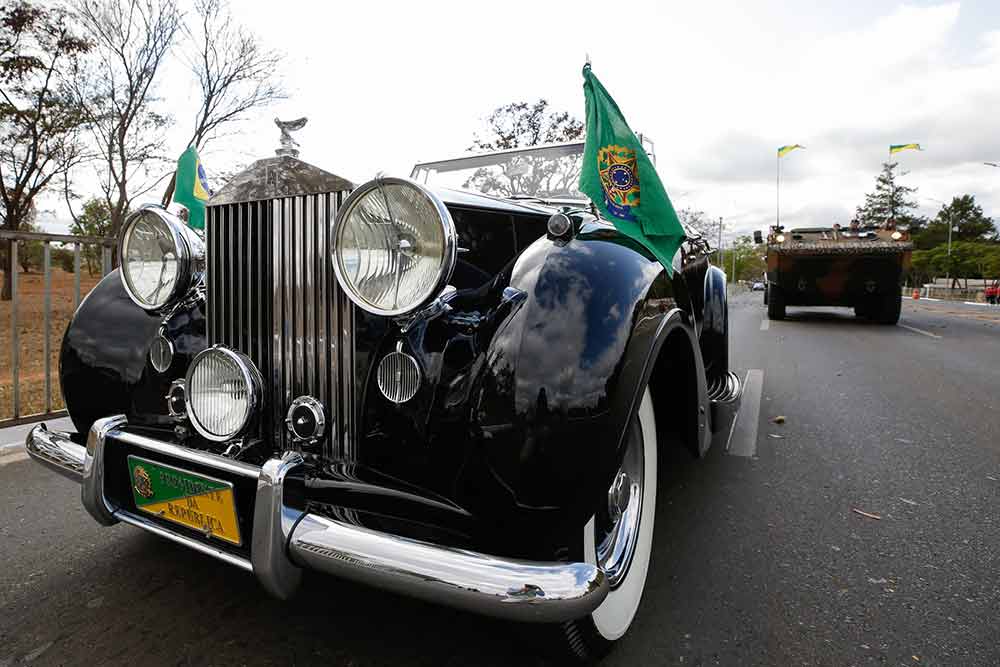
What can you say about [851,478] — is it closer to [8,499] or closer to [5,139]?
[8,499]

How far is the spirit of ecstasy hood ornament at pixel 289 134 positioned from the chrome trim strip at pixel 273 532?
3.06 ft

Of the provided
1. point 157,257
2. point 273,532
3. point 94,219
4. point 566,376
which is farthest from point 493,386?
point 94,219

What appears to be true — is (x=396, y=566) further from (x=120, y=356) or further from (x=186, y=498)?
(x=120, y=356)

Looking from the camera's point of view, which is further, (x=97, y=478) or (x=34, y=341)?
(x=34, y=341)

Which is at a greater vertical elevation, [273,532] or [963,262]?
[963,262]

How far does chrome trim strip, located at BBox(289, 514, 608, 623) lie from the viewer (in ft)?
3.74

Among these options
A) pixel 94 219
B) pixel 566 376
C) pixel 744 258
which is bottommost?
pixel 566 376

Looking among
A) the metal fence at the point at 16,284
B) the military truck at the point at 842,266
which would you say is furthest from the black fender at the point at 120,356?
the military truck at the point at 842,266

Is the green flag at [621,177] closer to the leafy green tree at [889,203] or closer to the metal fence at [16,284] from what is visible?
the metal fence at [16,284]

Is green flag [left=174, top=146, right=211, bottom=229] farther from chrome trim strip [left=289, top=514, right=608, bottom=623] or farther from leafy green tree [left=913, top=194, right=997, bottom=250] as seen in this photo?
leafy green tree [left=913, top=194, right=997, bottom=250]

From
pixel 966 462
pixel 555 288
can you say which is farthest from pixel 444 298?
pixel 966 462

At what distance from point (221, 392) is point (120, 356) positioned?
65 cm

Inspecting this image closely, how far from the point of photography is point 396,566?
119 centimetres

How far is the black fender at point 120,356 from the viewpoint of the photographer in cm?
195
